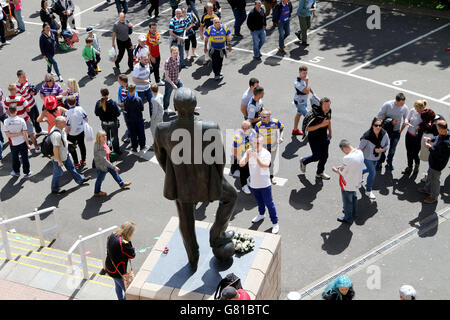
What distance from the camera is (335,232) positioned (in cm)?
1077

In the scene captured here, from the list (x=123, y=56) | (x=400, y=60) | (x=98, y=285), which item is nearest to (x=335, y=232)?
(x=98, y=285)

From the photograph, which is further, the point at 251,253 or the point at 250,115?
the point at 250,115

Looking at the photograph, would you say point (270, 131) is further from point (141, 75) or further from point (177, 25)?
point (177, 25)

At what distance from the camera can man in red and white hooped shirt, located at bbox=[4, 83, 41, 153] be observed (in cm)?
1331

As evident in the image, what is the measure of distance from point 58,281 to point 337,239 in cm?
463

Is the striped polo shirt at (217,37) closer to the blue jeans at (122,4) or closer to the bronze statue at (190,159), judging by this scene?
the blue jeans at (122,4)

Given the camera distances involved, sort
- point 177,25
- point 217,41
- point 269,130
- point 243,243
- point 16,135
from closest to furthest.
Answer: point 243,243, point 269,130, point 16,135, point 217,41, point 177,25

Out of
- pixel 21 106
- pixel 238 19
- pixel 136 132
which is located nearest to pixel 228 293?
pixel 136 132

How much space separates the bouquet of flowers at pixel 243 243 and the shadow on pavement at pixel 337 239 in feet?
6.80

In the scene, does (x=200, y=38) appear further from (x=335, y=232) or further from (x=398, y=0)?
(x=335, y=232)

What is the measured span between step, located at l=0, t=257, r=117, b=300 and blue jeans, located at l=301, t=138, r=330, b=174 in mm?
4611

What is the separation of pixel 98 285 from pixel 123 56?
10.2 metres

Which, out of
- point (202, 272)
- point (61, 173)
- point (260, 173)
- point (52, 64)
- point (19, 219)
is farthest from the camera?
point (52, 64)

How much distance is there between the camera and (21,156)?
1287cm
